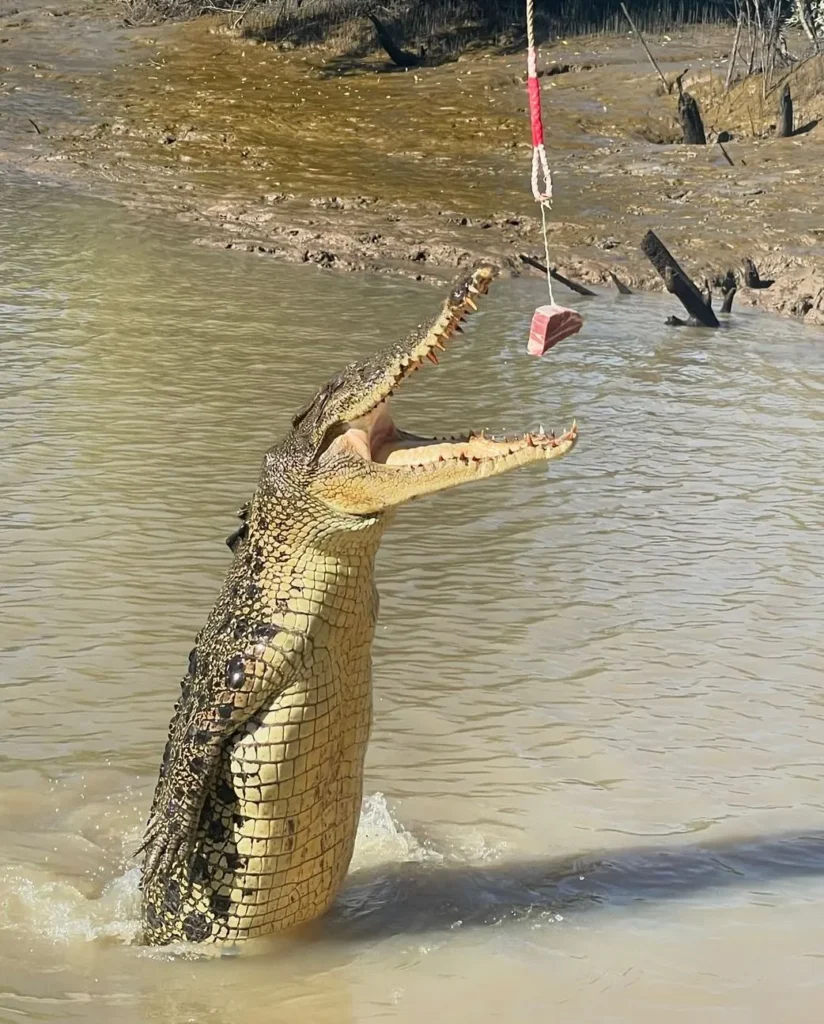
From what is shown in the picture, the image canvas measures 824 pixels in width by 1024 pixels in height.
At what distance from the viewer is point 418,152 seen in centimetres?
1562

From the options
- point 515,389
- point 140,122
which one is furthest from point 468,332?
point 140,122

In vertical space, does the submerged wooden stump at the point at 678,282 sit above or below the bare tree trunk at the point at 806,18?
below

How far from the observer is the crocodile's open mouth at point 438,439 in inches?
131

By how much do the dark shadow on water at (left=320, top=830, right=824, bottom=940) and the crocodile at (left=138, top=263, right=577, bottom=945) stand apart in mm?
277

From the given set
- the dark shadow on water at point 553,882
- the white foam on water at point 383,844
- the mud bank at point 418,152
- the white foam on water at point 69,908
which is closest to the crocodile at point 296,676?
the white foam on water at point 69,908

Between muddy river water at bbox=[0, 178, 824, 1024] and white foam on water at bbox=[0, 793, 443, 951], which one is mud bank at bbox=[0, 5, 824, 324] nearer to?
muddy river water at bbox=[0, 178, 824, 1024]

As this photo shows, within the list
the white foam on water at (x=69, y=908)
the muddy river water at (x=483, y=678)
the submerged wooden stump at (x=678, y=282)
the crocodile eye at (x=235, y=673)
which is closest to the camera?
the crocodile eye at (x=235, y=673)

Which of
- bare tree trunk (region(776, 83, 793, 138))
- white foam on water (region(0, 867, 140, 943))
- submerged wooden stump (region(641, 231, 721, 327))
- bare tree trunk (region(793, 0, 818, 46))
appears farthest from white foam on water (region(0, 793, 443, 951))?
bare tree trunk (region(793, 0, 818, 46))

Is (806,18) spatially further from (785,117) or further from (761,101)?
(785,117)

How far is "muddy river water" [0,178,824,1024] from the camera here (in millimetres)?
3633

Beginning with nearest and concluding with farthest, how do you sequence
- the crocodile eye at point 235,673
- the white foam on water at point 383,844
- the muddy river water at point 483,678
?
the crocodile eye at point 235,673 → the muddy river water at point 483,678 → the white foam on water at point 383,844

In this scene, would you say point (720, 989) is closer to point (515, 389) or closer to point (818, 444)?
point (818, 444)

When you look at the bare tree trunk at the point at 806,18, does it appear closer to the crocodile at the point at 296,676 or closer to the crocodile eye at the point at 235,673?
the crocodile at the point at 296,676

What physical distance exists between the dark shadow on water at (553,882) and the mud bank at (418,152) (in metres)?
7.59
